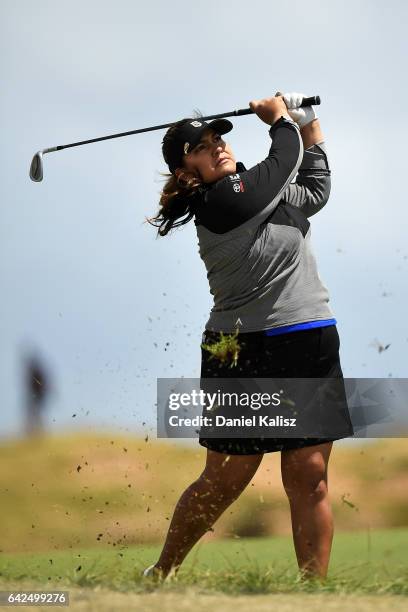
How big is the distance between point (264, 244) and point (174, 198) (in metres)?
0.49

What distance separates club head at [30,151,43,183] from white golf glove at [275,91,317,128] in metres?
1.59

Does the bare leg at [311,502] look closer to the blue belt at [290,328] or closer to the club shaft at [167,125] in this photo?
the blue belt at [290,328]

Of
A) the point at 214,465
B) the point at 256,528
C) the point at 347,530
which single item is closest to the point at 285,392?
the point at 214,465

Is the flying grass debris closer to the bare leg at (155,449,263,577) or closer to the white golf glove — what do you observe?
the bare leg at (155,449,263,577)

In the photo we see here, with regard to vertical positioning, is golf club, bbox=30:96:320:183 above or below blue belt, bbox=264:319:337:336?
above

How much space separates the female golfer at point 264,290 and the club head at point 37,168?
1245 mm

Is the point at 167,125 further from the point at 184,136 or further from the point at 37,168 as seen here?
the point at 37,168

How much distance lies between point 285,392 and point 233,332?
0.33 meters

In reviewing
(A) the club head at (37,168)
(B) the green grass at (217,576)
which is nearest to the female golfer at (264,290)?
(B) the green grass at (217,576)

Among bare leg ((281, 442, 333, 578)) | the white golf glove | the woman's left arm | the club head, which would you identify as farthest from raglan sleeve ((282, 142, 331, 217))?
the club head

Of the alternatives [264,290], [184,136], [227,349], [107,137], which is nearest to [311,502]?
[227,349]

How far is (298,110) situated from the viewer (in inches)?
179

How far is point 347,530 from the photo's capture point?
709 cm

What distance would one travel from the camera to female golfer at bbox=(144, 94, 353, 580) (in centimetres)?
431
